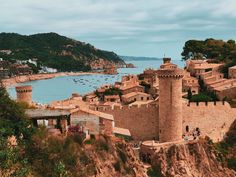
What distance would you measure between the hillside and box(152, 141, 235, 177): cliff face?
14.2m

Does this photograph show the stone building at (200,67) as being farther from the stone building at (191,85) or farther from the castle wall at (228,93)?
the castle wall at (228,93)

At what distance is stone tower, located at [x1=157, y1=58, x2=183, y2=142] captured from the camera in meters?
27.3

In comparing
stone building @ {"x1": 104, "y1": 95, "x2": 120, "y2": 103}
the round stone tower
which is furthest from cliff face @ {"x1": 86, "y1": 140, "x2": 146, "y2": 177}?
stone building @ {"x1": 104, "y1": 95, "x2": 120, "y2": 103}

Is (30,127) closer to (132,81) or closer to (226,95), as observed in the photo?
(226,95)

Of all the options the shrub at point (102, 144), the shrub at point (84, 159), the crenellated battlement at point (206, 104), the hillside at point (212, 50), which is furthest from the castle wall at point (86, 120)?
the hillside at point (212, 50)

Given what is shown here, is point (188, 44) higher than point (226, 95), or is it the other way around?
point (188, 44)

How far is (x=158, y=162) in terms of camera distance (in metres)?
27.5

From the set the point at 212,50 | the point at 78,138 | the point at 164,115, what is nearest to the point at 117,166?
the point at 78,138

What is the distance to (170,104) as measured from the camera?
27516 mm

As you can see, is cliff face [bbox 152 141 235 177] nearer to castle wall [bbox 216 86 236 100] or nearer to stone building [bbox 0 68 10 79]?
castle wall [bbox 216 86 236 100]

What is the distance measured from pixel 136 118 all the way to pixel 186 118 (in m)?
3.15

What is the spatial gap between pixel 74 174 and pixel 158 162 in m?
6.95

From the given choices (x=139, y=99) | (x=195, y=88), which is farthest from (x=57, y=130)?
(x=195, y=88)

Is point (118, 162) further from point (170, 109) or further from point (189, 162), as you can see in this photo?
point (189, 162)
